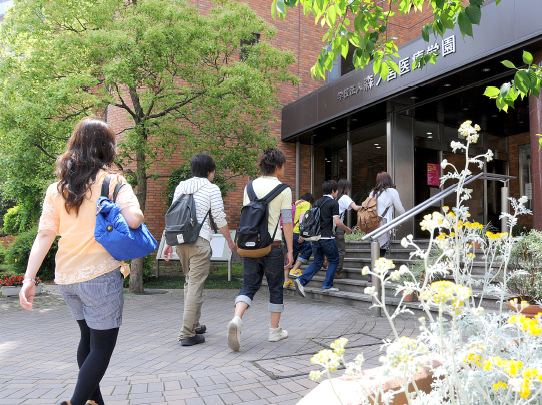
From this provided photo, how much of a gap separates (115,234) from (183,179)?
895 cm

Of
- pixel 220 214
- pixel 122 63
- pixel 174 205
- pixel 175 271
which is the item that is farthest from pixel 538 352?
pixel 175 271

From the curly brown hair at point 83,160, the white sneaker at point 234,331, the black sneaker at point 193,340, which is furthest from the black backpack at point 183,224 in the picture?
the curly brown hair at point 83,160

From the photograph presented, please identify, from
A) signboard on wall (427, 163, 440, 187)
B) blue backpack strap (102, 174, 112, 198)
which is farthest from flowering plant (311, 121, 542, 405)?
signboard on wall (427, 163, 440, 187)

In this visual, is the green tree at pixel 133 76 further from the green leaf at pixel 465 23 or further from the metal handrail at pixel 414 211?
the green leaf at pixel 465 23

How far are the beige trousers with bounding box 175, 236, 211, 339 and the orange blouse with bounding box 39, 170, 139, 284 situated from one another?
1.93m

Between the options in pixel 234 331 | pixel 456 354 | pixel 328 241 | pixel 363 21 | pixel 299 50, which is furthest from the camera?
pixel 299 50

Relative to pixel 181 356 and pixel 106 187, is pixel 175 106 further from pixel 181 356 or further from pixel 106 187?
pixel 106 187

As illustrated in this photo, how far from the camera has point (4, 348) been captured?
4559 millimetres

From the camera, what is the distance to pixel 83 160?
2463 millimetres

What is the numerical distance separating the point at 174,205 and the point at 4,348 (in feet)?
8.01

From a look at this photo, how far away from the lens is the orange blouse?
2367 mm

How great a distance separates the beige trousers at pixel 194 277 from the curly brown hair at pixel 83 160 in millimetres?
1966

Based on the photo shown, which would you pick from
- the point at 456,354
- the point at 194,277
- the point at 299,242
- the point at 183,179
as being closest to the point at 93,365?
the point at 456,354

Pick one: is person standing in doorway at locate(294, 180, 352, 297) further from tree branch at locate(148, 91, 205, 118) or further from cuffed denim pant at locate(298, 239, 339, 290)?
tree branch at locate(148, 91, 205, 118)
